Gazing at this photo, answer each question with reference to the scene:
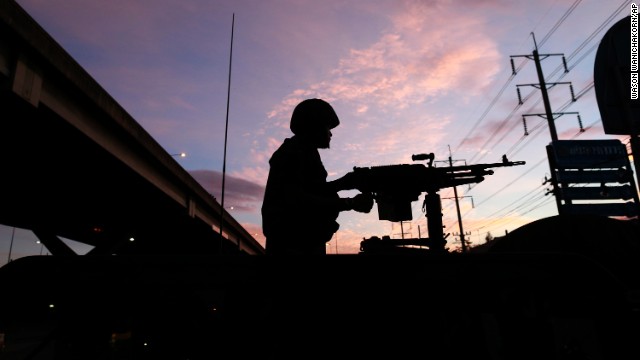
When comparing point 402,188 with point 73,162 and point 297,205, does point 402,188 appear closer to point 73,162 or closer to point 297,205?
point 297,205

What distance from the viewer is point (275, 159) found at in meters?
2.17

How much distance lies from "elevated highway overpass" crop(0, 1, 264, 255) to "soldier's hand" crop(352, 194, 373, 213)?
902 centimetres

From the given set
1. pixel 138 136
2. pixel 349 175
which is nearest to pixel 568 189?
pixel 138 136

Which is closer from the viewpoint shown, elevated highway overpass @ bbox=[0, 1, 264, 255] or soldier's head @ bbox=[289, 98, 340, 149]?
soldier's head @ bbox=[289, 98, 340, 149]

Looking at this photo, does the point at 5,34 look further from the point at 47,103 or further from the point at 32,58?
the point at 47,103

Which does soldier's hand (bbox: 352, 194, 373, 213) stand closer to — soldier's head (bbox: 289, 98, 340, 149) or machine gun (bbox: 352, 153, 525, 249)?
Answer: soldier's head (bbox: 289, 98, 340, 149)

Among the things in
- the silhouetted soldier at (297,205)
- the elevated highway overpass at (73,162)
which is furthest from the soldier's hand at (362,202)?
the elevated highway overpass at (73,162)

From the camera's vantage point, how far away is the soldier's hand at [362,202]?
2279 mm

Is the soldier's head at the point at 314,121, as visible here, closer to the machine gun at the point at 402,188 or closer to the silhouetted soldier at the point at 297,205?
the silhouetted soldier at the point at 297,205

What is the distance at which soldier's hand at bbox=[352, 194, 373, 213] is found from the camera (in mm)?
2279

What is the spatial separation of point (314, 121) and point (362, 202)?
1.98 feet

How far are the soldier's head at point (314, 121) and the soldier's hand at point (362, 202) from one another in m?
0.46

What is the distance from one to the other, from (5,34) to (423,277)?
1026 cm

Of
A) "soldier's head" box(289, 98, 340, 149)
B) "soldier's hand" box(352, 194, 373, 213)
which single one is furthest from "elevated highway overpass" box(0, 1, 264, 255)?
"soldier's hand" box(352, 194, 373, 213)
